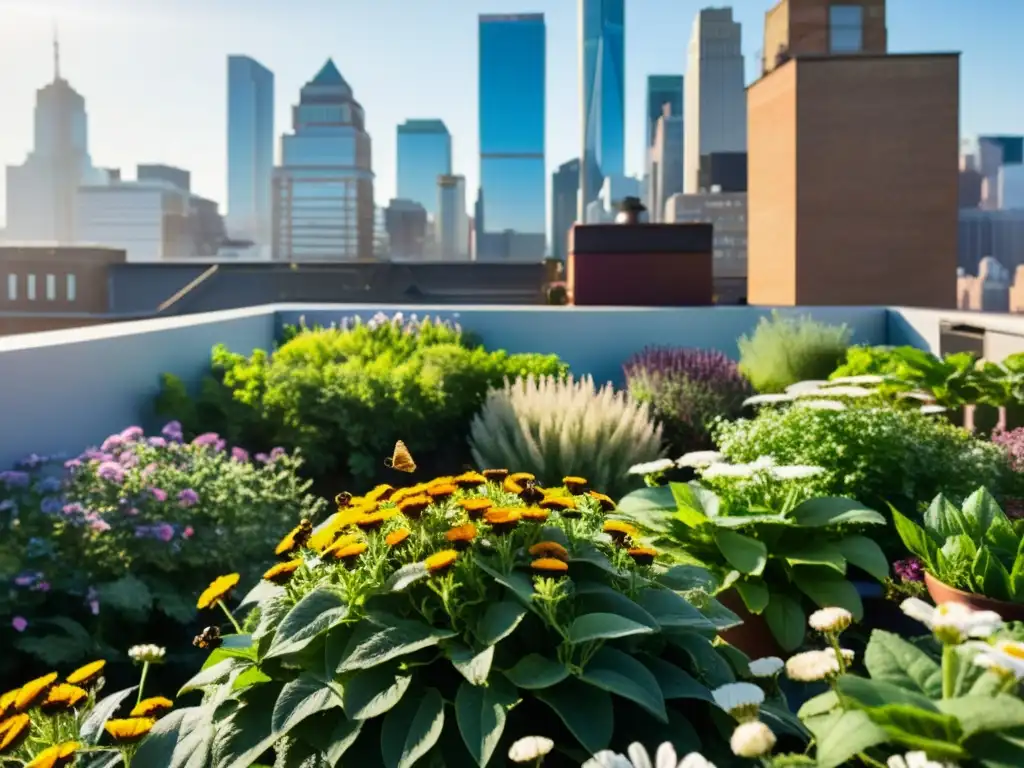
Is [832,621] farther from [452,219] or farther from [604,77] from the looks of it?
[604,77]

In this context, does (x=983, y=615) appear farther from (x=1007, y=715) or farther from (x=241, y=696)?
(x=241, y=696)

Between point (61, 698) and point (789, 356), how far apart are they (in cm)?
623

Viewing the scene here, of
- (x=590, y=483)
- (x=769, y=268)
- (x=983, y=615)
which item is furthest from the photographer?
(x=769, y=268)

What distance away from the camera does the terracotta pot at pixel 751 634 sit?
2.87m

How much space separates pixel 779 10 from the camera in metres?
30.4

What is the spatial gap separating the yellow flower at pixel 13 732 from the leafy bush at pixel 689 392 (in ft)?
14.6

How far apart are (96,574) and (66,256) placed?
38430 mm

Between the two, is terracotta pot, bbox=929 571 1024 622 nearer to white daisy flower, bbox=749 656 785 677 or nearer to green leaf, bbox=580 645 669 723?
white daisy flower, bbox=749 656 785 677

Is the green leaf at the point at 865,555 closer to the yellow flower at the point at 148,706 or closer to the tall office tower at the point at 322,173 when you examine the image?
the yellow flower at the point at 148,706

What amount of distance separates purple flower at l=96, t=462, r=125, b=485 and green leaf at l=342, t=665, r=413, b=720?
7.12 ft

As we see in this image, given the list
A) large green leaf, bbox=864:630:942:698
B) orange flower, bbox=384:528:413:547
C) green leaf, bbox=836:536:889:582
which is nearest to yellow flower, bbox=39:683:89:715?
orange flower, bbox=384:528:413:547

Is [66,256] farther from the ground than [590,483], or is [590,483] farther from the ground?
[66,256]

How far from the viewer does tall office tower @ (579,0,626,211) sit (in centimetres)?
15575

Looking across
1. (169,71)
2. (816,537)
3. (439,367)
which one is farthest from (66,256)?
(816,537)
